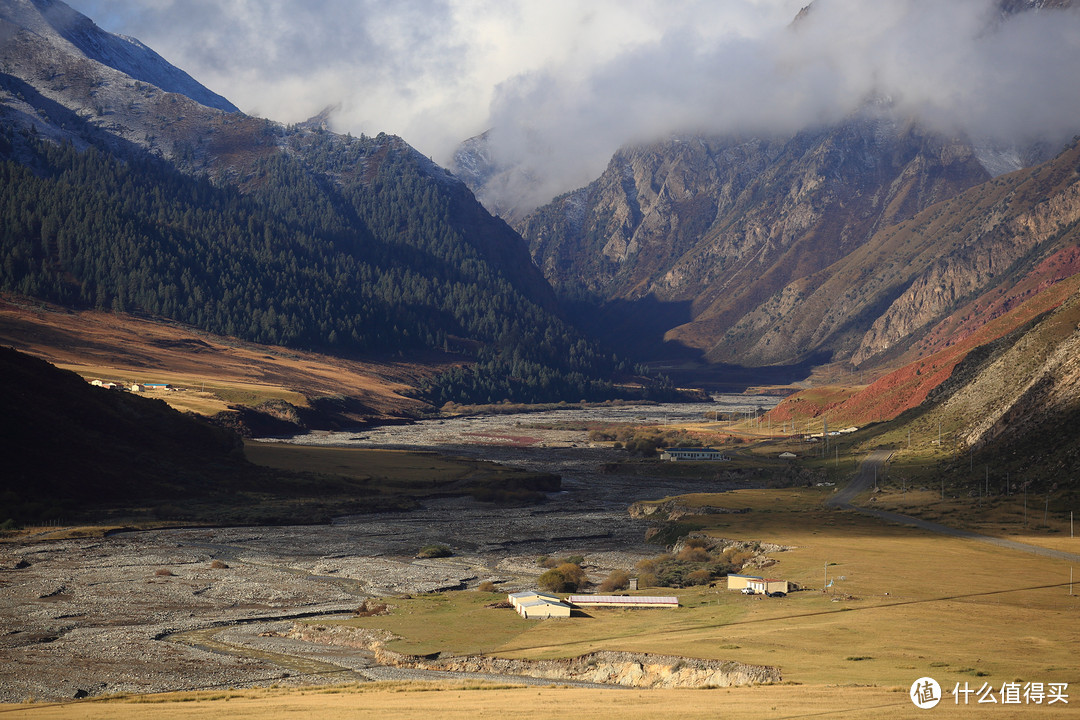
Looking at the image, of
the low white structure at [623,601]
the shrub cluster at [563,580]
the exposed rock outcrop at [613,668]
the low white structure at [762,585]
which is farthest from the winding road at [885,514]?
the exposed rock outcrop at [613,668]

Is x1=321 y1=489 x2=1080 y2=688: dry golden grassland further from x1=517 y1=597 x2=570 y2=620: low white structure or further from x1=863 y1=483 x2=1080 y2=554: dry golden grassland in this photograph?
x1=863 y1=483 x2=1080 y2=554: dry golden grassland

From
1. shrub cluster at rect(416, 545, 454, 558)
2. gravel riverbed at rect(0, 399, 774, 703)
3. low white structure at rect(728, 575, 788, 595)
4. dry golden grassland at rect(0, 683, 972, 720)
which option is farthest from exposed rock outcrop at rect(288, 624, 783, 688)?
shrub cluster at rect(416, 545, 454, 558)

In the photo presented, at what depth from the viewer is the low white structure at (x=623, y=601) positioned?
60375mm

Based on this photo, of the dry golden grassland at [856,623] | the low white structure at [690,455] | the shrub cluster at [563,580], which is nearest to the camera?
the dry golden grassland at [856,623]

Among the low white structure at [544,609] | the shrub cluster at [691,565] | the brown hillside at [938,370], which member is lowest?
the low white structure at [544,609]

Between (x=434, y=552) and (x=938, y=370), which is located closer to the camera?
(x=434, y=552)

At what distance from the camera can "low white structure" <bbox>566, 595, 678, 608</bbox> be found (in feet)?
198

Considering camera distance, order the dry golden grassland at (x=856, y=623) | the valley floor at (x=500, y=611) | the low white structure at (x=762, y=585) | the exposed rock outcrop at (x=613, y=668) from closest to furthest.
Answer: the valley floor at (x=500, y=611), the dry golden grassland at (x=856, y=623), the exposed rock outcrop at (x=613, y=668), the low white structure at (x=762, y=585)

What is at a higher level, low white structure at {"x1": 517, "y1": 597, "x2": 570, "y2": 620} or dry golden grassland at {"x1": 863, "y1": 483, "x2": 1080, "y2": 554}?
dry golden grassland at {"x1": 863, "y1": 483, "x2": 1080, "y2": 554}

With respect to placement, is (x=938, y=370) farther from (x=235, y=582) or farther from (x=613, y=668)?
(x=613, y=668)

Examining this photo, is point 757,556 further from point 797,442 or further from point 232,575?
→ point 797,442

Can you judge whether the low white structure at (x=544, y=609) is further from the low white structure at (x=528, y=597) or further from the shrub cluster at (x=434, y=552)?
the shrub cluster at (x=434, y=552)

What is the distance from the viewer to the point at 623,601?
201 feet

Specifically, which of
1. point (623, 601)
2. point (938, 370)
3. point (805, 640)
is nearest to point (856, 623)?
point (805, 640)
